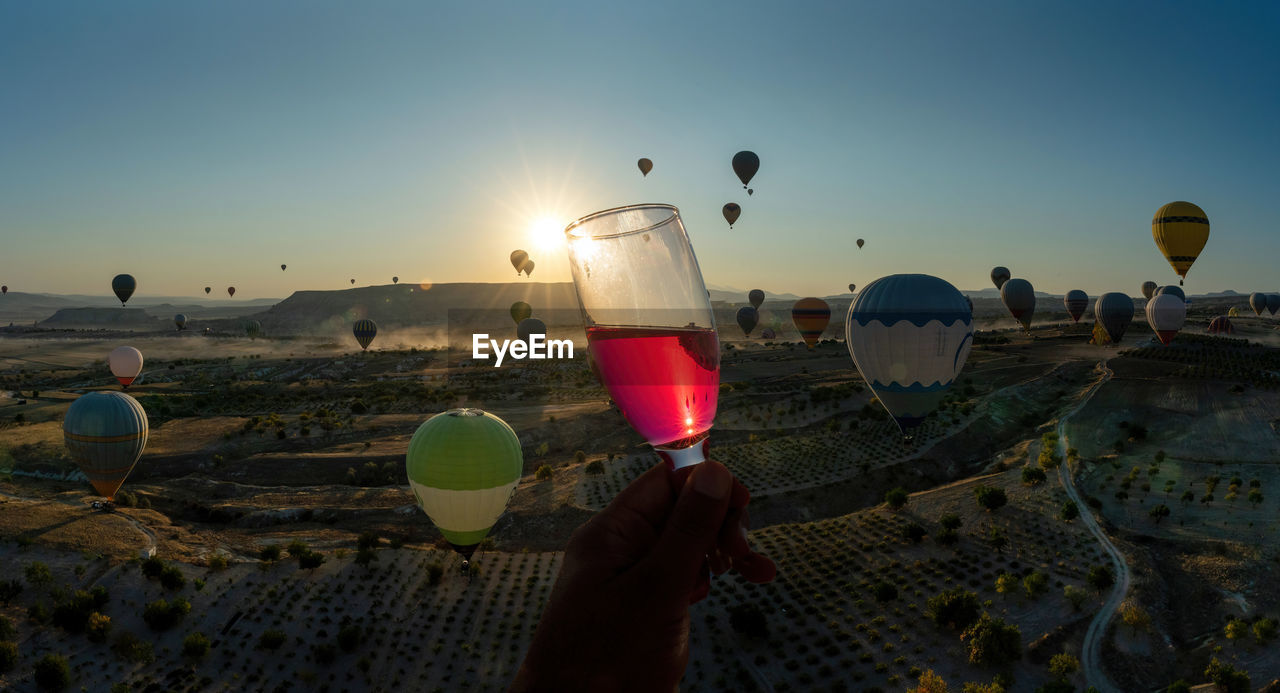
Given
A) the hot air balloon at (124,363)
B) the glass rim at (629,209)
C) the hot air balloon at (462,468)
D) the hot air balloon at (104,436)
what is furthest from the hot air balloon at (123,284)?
the glass rim at (629,209)

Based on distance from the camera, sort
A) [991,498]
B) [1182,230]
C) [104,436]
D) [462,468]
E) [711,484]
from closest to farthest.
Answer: [711,484], [462,468], [104,436], [991,498], [1182,230]

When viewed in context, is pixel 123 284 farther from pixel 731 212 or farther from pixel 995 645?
pixel 995 645

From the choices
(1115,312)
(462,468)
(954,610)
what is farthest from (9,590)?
(1115,312)

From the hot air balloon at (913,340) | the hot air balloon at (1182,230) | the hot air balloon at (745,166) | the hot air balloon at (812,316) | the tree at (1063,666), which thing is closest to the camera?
the tree at (1063,666)

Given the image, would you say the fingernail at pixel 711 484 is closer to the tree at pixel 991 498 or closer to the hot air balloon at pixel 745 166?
the tree at pixel 991 498

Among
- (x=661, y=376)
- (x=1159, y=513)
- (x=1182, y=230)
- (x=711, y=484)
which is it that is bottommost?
(x=1159, y=513)

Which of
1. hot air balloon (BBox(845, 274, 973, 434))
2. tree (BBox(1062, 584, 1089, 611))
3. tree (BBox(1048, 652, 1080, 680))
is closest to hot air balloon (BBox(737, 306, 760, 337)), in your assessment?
hot air balloon (BBox(845, 274, 973, 434))

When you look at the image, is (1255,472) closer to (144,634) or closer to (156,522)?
(144,634)
